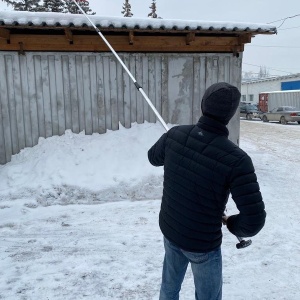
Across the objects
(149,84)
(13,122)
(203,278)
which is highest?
(149,84)

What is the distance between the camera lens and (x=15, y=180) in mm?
7020

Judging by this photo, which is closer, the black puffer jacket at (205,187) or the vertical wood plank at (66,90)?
the black puffer jacket at (205,187)

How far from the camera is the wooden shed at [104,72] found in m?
7.55

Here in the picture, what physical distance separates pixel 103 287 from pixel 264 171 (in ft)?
23.0

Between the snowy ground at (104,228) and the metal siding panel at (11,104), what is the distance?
32 cm

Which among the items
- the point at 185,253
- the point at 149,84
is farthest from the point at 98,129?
the point at 185,253

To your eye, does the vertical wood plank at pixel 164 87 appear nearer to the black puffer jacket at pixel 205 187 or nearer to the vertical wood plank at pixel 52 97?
the vertical wood plank at pixel 52 97

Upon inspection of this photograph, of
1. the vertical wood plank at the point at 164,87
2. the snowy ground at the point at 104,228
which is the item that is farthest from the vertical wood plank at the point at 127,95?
the vertical wood plank at the point at 164,87

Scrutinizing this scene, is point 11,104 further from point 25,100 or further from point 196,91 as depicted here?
point 196,91

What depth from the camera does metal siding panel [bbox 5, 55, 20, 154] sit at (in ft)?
24.8

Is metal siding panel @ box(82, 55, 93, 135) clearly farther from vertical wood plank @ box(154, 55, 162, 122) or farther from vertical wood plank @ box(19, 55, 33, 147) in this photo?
vertical wood plank @ box(154, 55, 162, 122)

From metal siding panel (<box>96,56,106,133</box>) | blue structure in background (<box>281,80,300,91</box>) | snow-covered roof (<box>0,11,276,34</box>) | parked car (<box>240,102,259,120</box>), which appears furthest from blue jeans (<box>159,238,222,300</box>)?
blue structure in background (<box>281,80,300,91</box>)

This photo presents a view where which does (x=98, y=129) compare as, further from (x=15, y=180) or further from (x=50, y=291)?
(x=50, y=291)

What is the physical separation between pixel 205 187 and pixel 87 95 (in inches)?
246
